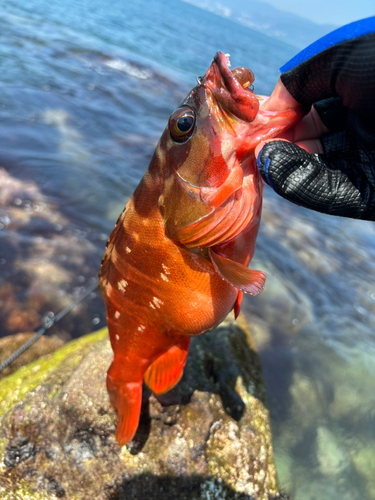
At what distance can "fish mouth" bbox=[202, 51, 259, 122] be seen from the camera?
176 cm

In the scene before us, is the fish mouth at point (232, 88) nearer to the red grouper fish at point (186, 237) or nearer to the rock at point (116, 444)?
the red grouper fish at point (186, 237)

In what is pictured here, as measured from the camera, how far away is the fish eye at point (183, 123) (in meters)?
1.92

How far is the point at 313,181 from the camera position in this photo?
73.4 inches

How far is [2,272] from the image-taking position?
5.17 meters

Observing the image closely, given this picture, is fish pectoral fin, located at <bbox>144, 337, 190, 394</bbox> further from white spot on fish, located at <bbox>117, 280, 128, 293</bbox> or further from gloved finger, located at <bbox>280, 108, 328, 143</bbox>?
gloved finger, located at <bbox>280, 108, 328, 143</bbox>

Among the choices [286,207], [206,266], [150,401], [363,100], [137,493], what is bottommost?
[286,207]

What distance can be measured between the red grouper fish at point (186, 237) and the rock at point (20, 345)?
6.38 feet

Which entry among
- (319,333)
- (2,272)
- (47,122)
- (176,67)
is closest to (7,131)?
(47,122)

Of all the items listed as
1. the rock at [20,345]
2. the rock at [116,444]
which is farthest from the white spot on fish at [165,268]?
the rock at [20,345]

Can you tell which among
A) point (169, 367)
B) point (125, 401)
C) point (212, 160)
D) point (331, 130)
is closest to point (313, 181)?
point (331, 130)

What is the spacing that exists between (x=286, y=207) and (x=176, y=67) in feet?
61.9

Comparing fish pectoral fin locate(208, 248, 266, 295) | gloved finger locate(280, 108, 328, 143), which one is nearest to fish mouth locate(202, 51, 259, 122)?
gloved finger locate(280, 108, 328, 143)

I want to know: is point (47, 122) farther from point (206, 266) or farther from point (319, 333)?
point (206, 266)

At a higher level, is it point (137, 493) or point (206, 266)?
point (206, 266)
